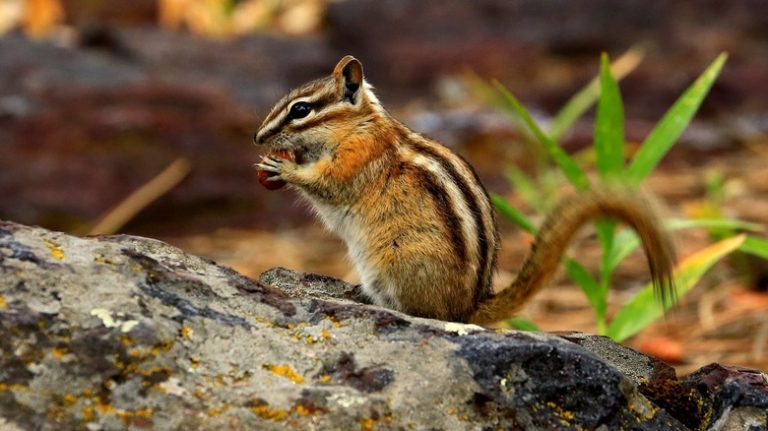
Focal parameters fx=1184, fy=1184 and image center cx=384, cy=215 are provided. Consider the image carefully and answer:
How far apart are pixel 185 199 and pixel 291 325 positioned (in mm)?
5039

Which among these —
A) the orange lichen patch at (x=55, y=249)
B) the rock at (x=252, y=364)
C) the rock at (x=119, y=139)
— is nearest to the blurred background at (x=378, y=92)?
the rock at (x=119, y=139)

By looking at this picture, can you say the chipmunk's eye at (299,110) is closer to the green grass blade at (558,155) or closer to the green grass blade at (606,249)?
the green grass blade at (558,155)

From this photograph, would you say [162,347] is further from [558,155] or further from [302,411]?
[558,155]

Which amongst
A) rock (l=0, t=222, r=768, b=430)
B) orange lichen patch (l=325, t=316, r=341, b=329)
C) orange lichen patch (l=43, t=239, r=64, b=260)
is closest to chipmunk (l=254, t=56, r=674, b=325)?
rock (l=0, t=222, r=768, b=430)

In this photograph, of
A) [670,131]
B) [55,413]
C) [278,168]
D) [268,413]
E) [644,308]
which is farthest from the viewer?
[670,131]

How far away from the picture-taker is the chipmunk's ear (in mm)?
3680

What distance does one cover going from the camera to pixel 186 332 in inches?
94.3

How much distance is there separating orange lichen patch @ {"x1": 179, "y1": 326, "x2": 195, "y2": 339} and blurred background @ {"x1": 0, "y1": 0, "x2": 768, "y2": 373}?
2.91 metres

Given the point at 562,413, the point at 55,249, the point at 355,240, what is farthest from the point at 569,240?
the point at 55,249

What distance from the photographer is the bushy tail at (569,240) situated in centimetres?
289

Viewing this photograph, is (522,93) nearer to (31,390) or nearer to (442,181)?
(442,181)

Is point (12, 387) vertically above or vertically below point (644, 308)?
below

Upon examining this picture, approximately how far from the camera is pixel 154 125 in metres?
7.78

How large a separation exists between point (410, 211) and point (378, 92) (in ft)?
20.0
